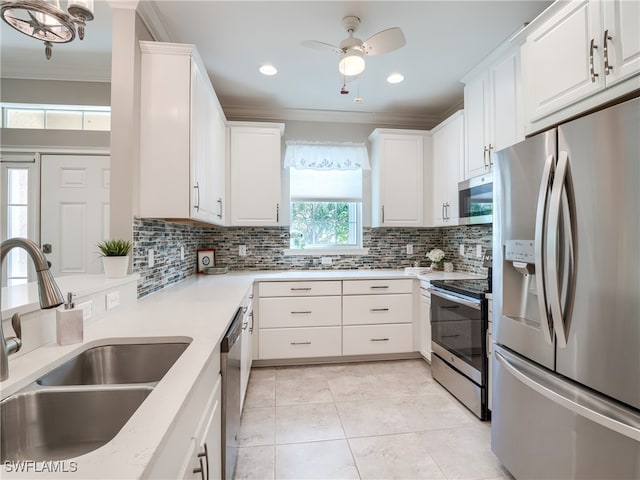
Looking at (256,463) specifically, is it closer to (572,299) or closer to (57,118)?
(572,299)

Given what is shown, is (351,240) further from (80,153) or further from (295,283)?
(80,153)

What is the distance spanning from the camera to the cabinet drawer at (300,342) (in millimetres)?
2877

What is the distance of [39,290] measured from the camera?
88 centimetres

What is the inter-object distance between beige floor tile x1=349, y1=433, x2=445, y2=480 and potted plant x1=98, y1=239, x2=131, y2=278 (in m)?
1.67

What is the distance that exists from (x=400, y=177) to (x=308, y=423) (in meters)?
2.49

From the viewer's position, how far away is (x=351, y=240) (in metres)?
3.71

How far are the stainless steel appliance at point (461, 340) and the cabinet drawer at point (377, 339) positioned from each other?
0.35 m

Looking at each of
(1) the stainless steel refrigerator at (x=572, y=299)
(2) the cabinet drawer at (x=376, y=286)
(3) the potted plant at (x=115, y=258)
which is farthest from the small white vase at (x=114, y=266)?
(1) the stainless steel refrigerator at (x=572, y=299)

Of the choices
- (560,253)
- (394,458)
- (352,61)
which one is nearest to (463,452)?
(394,458)

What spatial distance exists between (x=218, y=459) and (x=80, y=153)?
117 inches

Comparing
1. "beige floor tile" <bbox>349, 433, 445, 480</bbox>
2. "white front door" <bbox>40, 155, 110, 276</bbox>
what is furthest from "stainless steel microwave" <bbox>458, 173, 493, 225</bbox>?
"white front door" <bbox>40, 155, 110, 276</bbox>

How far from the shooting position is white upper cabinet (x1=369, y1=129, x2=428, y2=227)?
3336 millimetres

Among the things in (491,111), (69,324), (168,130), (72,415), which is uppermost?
(491,111)

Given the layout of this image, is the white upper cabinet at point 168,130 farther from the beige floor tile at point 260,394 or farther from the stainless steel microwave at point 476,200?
the stainless steel microwave at point 476,200
